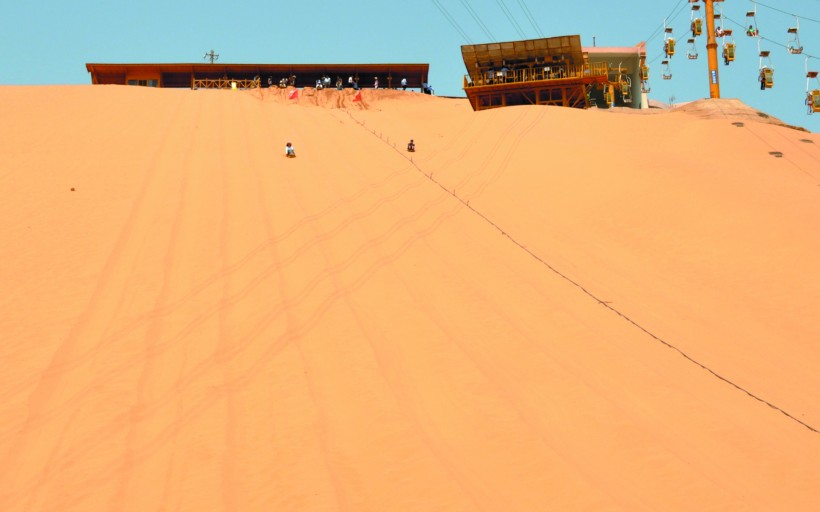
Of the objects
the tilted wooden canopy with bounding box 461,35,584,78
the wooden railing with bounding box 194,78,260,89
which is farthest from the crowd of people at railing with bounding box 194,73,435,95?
the tilted wooden canopy with bounding box 461,35,584,78

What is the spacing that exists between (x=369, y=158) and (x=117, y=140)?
681cm

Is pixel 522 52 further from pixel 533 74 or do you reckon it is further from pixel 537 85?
pixel 537 85

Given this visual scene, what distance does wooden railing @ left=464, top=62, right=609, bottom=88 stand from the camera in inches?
1297

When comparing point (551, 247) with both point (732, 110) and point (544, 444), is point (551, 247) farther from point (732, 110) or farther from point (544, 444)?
point (732, 110)

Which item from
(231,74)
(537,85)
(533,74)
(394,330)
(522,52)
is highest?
(231,74)

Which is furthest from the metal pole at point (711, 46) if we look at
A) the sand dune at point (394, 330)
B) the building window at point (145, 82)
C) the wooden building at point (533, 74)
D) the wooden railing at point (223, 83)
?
the building window at point (145, 82)

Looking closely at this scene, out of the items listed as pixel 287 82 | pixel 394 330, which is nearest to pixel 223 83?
pixel 287 82

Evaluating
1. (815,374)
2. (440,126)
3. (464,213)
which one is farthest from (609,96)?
(815,374)

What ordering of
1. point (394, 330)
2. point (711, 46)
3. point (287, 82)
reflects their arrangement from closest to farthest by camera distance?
point (394, 330) → point (711, 46) → point (287, 82)

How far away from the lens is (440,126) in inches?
1167

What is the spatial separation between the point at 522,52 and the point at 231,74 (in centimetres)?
1531

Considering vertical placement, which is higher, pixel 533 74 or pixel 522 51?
pixel 522 51

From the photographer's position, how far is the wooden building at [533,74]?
33.0 m

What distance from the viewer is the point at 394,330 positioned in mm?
10102
